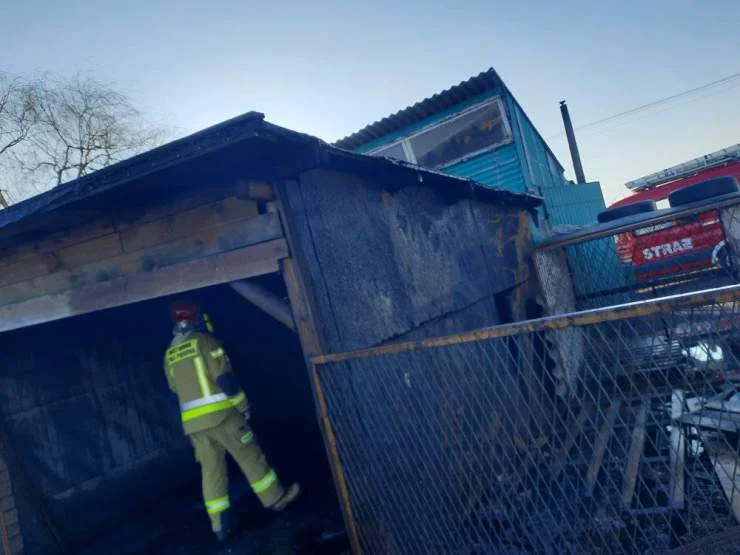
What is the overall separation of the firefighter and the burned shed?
79 cm

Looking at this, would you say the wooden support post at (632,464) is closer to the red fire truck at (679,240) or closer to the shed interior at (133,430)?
the shed interior at (133,430)

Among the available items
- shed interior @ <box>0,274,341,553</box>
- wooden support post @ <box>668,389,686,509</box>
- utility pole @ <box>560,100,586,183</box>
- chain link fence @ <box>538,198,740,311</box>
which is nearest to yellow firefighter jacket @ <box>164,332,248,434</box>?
shed interior @ <box>0,274,341,553</box>

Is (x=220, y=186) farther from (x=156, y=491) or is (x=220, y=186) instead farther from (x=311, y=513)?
(x=156, y=491)

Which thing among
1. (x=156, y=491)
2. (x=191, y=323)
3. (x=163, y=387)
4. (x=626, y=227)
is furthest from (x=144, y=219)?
(x=626, y=227)

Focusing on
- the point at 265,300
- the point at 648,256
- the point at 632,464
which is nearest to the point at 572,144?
the point at 648,256

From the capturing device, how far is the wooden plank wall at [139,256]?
3367 mm

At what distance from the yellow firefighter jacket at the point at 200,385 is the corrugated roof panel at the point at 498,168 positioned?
7.55 meters

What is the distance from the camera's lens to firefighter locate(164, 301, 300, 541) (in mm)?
4094

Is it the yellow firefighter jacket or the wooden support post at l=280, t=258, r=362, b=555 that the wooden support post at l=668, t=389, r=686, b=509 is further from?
the yellow firefighter jacket

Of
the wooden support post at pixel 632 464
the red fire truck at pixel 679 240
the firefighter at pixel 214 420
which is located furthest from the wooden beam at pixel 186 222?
the red fire truck at pixel 679 240

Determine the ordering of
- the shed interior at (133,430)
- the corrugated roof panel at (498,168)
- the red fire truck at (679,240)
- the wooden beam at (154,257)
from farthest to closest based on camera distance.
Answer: the corrugated roof panel at (498,168) < the red fire truck at (679,240) < the shed interior at (133,430) < the wooden beam at (154,257)

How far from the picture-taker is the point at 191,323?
14.3 ft

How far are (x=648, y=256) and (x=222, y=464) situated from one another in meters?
11.1

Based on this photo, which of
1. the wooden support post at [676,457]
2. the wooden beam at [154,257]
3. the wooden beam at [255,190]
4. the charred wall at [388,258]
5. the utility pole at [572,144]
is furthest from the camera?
the utility pole at [572,144]
